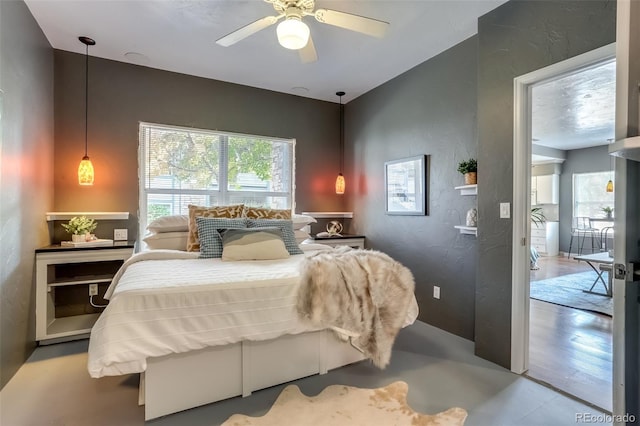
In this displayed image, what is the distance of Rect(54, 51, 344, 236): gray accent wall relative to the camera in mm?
3080

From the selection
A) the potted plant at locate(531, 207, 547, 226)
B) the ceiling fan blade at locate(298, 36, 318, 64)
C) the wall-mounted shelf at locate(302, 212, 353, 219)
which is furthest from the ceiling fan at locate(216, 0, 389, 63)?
the potted plant at locate(531, 207, 547, 226)

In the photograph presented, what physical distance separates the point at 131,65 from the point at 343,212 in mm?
3119

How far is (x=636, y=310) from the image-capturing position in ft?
3.33

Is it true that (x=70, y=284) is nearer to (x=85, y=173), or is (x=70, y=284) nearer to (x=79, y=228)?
(x=79, y=228)

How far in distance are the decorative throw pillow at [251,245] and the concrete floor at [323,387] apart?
99 cm

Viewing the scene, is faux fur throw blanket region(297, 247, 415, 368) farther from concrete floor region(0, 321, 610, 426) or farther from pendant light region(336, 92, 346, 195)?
pendant light region(336, 92, 346, 195)

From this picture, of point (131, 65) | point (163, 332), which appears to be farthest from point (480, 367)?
point (131, 65)

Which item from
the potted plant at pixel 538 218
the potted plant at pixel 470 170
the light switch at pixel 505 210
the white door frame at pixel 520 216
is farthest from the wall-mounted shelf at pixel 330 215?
the potted plant at pixel 538 218

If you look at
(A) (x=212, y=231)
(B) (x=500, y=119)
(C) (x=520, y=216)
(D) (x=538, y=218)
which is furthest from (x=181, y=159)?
(D) (x=538, y=218)

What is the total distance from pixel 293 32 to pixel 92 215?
8.82 feet

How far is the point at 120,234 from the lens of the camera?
130 inches

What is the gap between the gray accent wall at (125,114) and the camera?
308cm

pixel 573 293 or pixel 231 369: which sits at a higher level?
pixel 231 369

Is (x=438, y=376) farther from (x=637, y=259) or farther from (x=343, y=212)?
(x=343, y=212)
